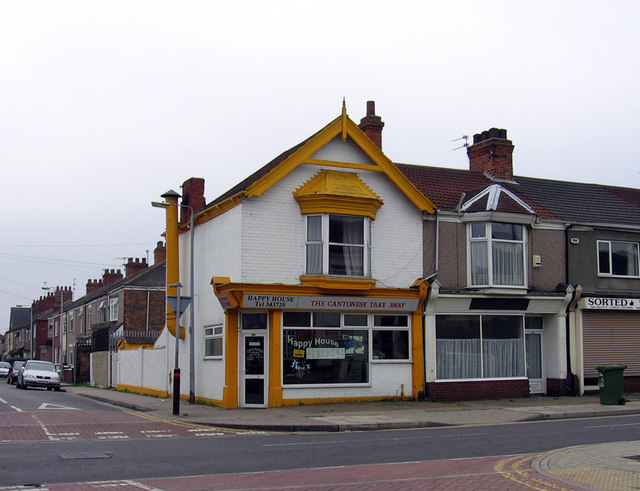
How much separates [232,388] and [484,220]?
9938 millimetres

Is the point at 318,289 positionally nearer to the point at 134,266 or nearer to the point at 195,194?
the point at 195,194

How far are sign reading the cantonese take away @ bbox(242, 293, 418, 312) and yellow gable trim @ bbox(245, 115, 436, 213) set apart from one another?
3.12 m

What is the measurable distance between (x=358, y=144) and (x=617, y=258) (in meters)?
10.9

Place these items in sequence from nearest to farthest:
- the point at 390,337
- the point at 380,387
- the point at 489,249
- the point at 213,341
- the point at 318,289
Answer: the point at 318,289 → the point at 380,387 → the point at 213,341 → the point at 390,337 → the point at 489,249

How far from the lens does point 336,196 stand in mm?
22891

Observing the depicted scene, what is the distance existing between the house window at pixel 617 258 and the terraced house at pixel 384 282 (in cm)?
6

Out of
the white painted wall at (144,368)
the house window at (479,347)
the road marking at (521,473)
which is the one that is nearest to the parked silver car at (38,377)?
the white painted wall at (144,368)

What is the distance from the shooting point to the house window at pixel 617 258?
27.2 m

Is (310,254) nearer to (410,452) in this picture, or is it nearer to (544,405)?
(544,405)

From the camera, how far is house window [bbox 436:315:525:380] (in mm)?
24891

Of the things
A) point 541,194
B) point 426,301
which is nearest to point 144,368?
point 426,301

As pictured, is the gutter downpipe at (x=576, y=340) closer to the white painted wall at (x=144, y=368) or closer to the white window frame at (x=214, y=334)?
the white window frame at (x=214, y=334)

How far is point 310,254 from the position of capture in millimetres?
23281

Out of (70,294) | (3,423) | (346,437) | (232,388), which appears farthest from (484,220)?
(70,294)
